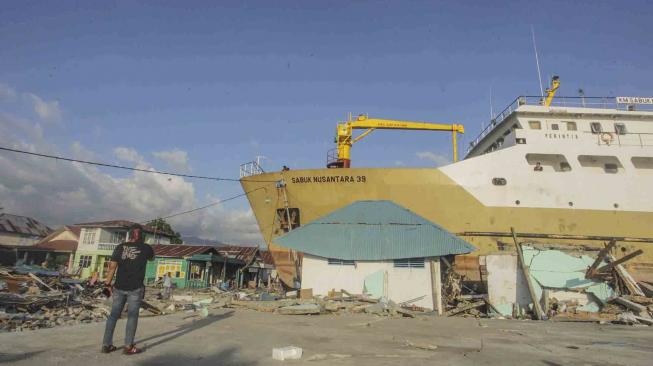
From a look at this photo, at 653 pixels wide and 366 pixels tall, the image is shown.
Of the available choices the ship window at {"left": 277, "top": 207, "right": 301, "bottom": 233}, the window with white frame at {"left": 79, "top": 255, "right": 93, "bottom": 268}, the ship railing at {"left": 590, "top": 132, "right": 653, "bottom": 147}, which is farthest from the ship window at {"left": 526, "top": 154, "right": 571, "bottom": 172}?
the window with white frame at {"left": 79, "top": 255, "right": 93, "bottom": 268}

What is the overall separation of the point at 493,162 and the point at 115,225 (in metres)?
34.3

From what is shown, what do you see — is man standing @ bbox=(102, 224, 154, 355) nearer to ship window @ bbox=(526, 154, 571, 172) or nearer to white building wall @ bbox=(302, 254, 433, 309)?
Answer: white building wall @ bbox=(302, 254, 433, 309)

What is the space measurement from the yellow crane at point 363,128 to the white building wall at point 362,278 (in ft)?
22.9

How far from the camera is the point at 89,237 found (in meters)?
36.5

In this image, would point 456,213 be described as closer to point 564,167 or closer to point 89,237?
point 564,167

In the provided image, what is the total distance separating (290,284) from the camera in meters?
19.5

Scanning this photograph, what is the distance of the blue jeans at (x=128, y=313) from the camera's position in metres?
5.36

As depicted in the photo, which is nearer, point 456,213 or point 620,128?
point 456,213

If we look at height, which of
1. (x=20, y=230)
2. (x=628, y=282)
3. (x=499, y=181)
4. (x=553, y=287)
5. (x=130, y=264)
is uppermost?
(x=499, y=181)

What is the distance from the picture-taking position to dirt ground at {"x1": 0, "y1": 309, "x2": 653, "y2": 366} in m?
5.26

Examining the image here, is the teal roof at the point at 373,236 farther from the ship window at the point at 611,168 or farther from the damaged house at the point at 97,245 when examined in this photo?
the damaged house at the point at 97,245

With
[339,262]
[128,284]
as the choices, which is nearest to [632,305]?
[339,262]

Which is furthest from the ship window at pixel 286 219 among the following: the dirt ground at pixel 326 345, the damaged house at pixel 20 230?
the damaged house at pixel 20 230

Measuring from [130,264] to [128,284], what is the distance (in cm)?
30
